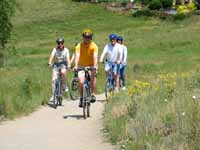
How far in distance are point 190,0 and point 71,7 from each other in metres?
Result: 14.8

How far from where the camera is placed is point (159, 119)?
1048cm

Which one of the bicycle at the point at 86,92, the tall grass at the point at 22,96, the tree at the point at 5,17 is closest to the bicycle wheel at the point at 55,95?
the tall grass at the point at 22,96

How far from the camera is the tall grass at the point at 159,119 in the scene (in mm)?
9188

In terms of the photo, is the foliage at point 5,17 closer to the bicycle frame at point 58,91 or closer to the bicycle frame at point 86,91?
the bicycle frame at point 58,91

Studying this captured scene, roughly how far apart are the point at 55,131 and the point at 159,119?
3.44m

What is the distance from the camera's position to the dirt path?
38.3 ft

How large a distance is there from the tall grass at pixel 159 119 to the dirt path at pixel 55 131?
405 mm

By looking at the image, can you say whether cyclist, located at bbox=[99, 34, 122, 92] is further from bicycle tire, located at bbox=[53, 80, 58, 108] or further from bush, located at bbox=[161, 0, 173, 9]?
bush, located at bbox=[161, 0, 173, 9]

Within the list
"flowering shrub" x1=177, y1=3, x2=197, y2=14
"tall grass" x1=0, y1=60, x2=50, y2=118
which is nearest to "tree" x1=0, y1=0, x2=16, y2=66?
"tall grass" x1=0, y1=60, x2=50, y2=118

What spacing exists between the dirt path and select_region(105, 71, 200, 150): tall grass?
0.40 meters

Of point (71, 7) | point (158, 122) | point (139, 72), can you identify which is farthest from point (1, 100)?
point (71, 7)

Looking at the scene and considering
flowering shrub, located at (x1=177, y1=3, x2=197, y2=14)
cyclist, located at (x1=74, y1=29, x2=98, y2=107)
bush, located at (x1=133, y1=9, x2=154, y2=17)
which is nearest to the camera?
cyclist, located at (x1=74, y1=29, x2=98, y2=107)

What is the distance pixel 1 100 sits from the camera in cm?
1623

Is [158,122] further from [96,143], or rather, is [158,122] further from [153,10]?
[153,10]
